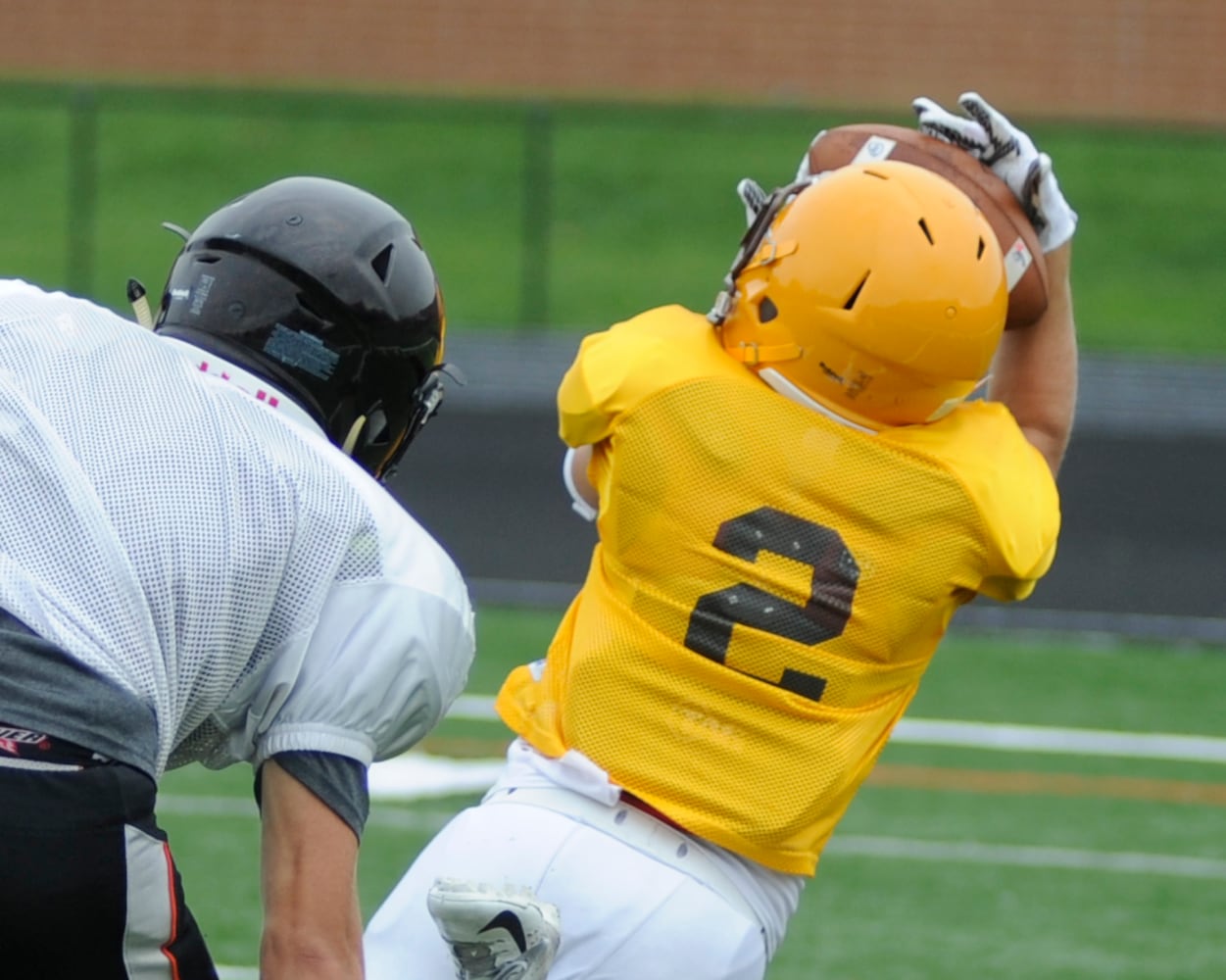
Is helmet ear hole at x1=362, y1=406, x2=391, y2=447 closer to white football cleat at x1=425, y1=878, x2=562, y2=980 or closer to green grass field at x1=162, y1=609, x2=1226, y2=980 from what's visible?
white football cleat at x1=425, y1=878, x2=562, y2=980

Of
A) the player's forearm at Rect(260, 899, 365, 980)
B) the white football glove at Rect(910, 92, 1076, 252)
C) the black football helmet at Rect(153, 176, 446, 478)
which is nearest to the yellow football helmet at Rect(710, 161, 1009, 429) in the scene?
the white football glove at Rect(910, 92, 1076, 252)

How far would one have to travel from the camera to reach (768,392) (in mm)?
3152

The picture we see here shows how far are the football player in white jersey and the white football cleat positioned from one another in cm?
39

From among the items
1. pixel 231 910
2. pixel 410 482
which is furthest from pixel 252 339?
pixel 410 482

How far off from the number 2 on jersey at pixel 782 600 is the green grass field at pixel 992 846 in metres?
2.59

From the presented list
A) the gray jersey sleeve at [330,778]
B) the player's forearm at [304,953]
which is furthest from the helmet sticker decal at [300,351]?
the player's forearm at [304,953]

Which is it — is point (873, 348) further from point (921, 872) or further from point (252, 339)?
point (921, 872)

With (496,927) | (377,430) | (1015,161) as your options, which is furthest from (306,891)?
(1015,161)

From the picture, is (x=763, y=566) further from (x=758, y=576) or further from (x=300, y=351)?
(x=300, y=351)

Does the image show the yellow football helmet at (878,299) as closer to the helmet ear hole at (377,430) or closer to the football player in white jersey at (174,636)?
the helmet ear hole at (377,430)

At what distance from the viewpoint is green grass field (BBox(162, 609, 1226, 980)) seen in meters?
5.76

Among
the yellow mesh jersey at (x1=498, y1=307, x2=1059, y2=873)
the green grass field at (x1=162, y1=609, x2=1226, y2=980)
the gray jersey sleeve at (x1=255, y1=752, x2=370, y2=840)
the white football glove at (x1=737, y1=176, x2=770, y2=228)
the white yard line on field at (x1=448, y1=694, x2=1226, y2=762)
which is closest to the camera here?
the gray jersey sleeve at (x1=255, y1=752, x2=370, y2=840)

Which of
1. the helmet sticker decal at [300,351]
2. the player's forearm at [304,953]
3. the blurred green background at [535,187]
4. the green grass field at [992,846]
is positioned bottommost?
the blurred green background at [535,187]

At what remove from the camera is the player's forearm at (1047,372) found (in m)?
3.48
